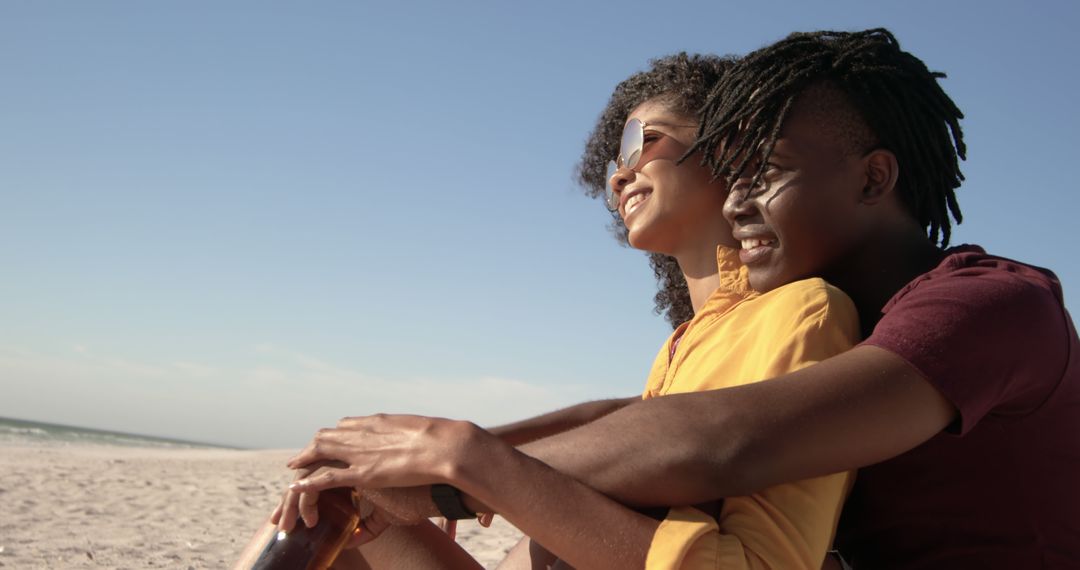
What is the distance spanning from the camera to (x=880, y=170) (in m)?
2.28

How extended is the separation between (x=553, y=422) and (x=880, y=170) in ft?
4.59

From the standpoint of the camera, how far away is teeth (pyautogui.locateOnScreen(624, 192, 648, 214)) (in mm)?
2959

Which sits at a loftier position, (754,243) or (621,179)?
(621,179)

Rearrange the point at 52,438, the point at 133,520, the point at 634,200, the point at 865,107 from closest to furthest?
the point at 865,107, the point at 634,200, the point at 133,520, the point at 52,438

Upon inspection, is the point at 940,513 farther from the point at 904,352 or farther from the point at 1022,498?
the point at 904,352

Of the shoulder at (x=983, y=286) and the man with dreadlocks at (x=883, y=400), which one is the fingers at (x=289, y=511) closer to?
the man with dreadlocks at (x=883, y=400)

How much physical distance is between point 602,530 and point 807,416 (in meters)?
0.43

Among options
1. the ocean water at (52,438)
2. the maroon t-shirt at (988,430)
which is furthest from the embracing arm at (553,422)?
the ocean water at (52,438)

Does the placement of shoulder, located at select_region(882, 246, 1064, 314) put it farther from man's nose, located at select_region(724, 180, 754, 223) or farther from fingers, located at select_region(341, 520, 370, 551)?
fingers, located at select_region(341, 520, 370, 551)

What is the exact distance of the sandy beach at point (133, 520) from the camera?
6133 mm

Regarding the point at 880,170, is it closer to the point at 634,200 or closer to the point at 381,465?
the point at 634,200

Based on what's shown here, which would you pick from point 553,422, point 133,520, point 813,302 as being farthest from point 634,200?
point 133,520

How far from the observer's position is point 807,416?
1.67 meters

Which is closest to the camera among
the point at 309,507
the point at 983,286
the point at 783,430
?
the point at 783,430
